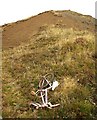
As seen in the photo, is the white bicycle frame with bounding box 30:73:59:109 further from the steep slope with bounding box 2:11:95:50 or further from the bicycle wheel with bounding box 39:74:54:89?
the steep slope with bounding box 2:11:95:50

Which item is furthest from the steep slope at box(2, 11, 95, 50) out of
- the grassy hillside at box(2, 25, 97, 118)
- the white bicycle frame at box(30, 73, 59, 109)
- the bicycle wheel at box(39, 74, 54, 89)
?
the white bicycle frame at box(30, 73, 59, 109)

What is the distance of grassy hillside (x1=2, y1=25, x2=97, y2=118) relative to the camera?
17.1 meters

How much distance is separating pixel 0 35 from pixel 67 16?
6594mm

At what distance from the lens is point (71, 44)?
23.7 meters

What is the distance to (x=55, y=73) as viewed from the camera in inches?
795

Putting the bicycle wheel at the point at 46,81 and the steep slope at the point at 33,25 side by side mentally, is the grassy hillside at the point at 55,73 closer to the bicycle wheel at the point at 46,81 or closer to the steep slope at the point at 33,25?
the bicycle wheel at the point at 46,81

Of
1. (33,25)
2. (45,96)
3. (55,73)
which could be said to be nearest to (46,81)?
(55,73)

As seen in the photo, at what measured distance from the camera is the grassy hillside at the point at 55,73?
17062mm

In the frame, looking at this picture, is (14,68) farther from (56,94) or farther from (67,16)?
(67,16)

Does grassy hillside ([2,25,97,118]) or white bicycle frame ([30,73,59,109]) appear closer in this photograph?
grassy hillside ([2,25,97,118])

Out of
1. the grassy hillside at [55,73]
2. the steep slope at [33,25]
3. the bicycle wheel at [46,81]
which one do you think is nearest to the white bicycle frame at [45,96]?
the bicycle wheel at [46,81]

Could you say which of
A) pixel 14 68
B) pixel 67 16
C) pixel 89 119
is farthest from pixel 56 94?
pixel 67 16

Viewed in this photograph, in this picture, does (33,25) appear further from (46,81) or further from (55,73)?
(46,81)

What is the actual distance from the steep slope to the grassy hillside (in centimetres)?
205
